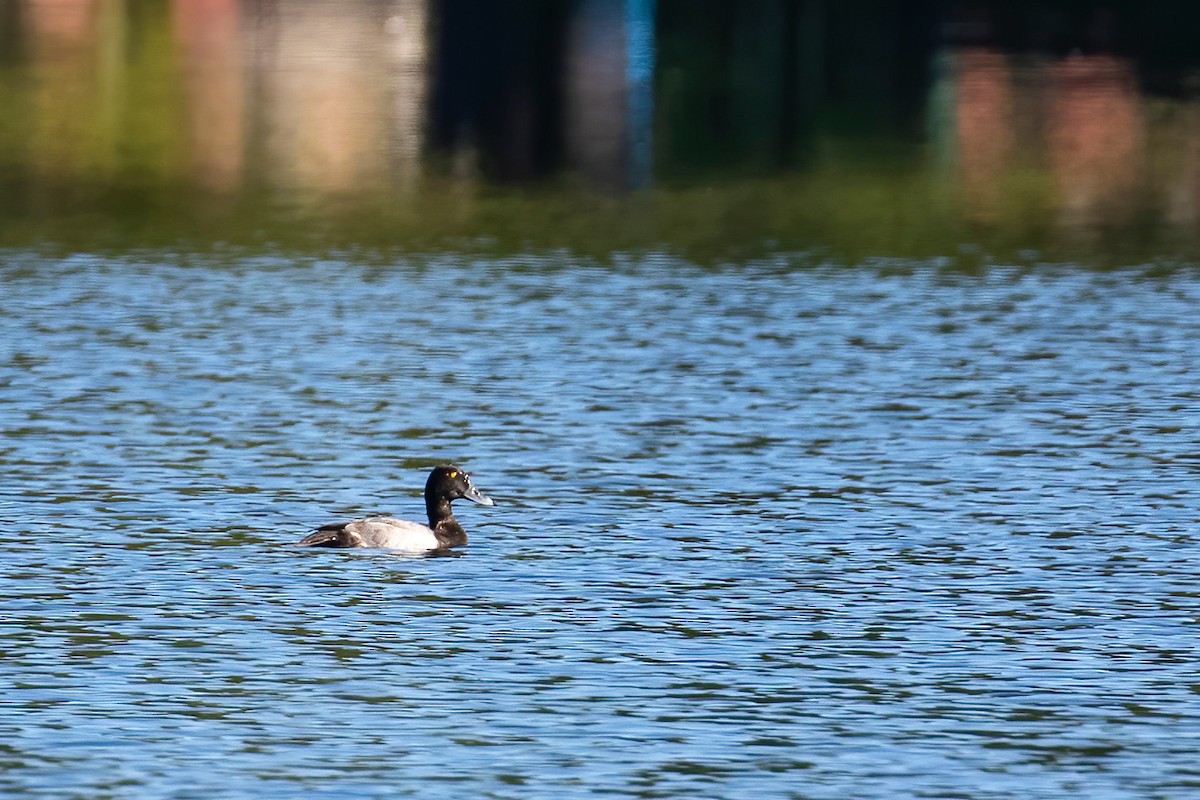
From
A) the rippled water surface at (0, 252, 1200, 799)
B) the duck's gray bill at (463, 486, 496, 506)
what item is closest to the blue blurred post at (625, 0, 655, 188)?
the rippled water surface at (0, 252, 1200, 799)

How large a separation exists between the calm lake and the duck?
33cm

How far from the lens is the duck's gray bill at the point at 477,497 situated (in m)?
25.9

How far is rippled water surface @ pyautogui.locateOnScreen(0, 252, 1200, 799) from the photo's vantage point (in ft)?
58.9

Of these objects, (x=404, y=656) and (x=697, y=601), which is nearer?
(x=404, y=656)

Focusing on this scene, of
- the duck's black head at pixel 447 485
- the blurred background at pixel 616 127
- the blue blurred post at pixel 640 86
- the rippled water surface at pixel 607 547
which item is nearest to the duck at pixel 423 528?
the duck's black head at pixel 447 485

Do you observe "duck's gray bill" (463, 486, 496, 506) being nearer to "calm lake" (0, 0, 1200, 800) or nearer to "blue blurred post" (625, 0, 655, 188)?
"calm lake" (0, 0, 1200, 800)

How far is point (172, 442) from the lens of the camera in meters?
30.8

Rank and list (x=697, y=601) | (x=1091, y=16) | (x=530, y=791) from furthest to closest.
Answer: (x=1091, y=16), (x=697, y=601), (x=530, y=791)

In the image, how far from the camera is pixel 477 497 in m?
26.2

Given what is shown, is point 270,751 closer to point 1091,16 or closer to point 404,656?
point 404,656

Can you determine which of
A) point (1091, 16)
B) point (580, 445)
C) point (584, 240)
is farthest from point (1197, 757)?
point (1091, 16)

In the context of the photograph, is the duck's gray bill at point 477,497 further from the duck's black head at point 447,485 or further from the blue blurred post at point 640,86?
the blue blurred post at point 640,86

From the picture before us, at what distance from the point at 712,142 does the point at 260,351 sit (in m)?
34.5

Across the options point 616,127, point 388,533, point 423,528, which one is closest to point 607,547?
point 423,528
